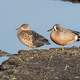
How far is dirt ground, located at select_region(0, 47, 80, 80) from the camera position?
10.4 m

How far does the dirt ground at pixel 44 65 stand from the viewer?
10.4m

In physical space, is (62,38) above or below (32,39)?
above

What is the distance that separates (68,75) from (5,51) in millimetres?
4603

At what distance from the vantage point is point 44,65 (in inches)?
449

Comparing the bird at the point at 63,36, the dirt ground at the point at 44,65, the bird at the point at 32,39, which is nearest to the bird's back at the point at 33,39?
the bird at the point at 32,39

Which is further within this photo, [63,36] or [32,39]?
[32,39]

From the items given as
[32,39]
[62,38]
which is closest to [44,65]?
[62,38]

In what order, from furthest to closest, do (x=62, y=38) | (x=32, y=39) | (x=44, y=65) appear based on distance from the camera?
(x=32, y=39) < (x=62, y=38) < (x=44, y=65)

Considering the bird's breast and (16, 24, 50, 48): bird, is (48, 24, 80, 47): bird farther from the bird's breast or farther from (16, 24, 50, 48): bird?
(16, 24, 50, 48): bird

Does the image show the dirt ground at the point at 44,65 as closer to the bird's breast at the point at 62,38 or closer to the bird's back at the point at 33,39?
the bird's breast at the point at 62,38

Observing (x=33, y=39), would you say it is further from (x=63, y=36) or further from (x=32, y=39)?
(x=63, y=36)

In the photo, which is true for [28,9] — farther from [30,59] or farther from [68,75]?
[68,75]

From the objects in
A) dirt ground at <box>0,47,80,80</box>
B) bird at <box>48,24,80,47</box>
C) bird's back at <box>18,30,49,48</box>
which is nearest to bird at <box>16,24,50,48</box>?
bird's back at <box>18,30,49,48</box>

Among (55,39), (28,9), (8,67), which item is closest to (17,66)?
(8,67)
